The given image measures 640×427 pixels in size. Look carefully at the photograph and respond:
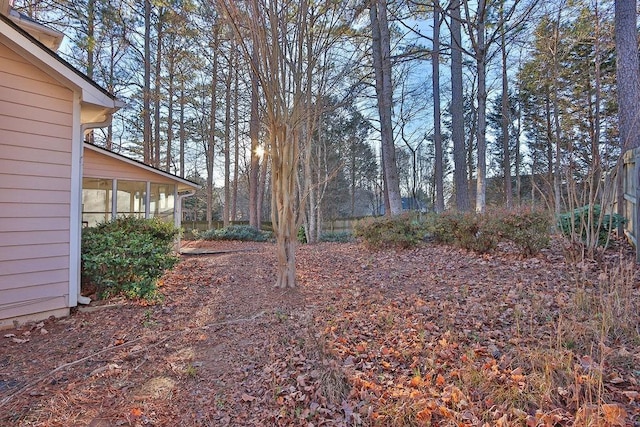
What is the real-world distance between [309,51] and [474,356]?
3.73 metres

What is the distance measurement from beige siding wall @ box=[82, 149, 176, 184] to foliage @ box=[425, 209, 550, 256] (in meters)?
7.53

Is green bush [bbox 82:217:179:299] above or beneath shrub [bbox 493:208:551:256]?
beneath

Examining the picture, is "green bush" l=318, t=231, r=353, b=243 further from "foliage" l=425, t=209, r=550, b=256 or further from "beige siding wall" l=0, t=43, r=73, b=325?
"beige siding wall" l=0, t=43, r=73, b=325

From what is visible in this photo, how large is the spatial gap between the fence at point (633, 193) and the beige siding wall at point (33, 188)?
7.29 meters

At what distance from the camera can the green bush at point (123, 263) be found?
14.0 ft

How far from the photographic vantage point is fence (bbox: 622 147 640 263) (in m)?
4.44

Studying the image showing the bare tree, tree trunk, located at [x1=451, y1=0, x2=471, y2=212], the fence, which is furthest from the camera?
tree trunk, located at [x1=451, y1=0, x2=471, y2=212]

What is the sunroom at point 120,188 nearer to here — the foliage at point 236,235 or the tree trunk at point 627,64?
the foliage at point 236,235

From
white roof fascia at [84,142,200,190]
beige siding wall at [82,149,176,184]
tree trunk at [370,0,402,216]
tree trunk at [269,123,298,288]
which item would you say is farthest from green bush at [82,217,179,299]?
tree trunk at [370,0,402,216]

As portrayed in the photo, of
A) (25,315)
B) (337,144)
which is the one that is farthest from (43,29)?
(337,144)

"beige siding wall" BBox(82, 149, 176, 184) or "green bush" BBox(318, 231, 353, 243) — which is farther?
"green bush" BBox(318, 231, 353, 243)

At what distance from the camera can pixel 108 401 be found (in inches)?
87.0

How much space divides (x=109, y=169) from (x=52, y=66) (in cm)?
455

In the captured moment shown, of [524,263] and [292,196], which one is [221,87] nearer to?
[292,196]
